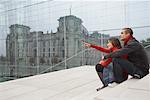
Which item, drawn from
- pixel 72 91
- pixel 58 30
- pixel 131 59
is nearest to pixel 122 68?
pixel 131 59

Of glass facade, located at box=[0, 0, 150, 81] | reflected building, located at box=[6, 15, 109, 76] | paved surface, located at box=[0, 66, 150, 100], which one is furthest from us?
reflected building, located at box=[6, 15, 109, 76]

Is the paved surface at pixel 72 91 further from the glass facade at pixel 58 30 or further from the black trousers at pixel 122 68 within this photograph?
the glass facade at pixel 58 30

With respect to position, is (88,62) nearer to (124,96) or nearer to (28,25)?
(28,25)

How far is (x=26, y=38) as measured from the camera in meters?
8.29

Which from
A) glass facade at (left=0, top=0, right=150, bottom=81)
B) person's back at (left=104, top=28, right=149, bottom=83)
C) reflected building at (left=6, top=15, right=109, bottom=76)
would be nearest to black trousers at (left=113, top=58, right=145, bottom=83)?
person's back at (left=104, top=28, right=149, bottom=83)

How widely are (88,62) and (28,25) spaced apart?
3.66m

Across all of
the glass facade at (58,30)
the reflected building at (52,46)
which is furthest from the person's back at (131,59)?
the reflected building at (52,46)

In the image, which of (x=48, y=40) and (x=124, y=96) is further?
(x=48, y=40)

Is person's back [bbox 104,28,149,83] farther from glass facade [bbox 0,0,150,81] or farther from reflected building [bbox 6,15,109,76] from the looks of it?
reflected building [bbox 6,15,109,76]

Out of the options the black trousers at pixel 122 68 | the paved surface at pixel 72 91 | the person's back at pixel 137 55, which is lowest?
the paved surface at pixel 72 91

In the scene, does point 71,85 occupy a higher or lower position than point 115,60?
lower

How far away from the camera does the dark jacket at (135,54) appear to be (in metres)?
1.59

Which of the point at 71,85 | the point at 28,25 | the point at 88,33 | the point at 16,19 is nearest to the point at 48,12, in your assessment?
the point at 28,25

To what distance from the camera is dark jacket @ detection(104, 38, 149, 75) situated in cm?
159
